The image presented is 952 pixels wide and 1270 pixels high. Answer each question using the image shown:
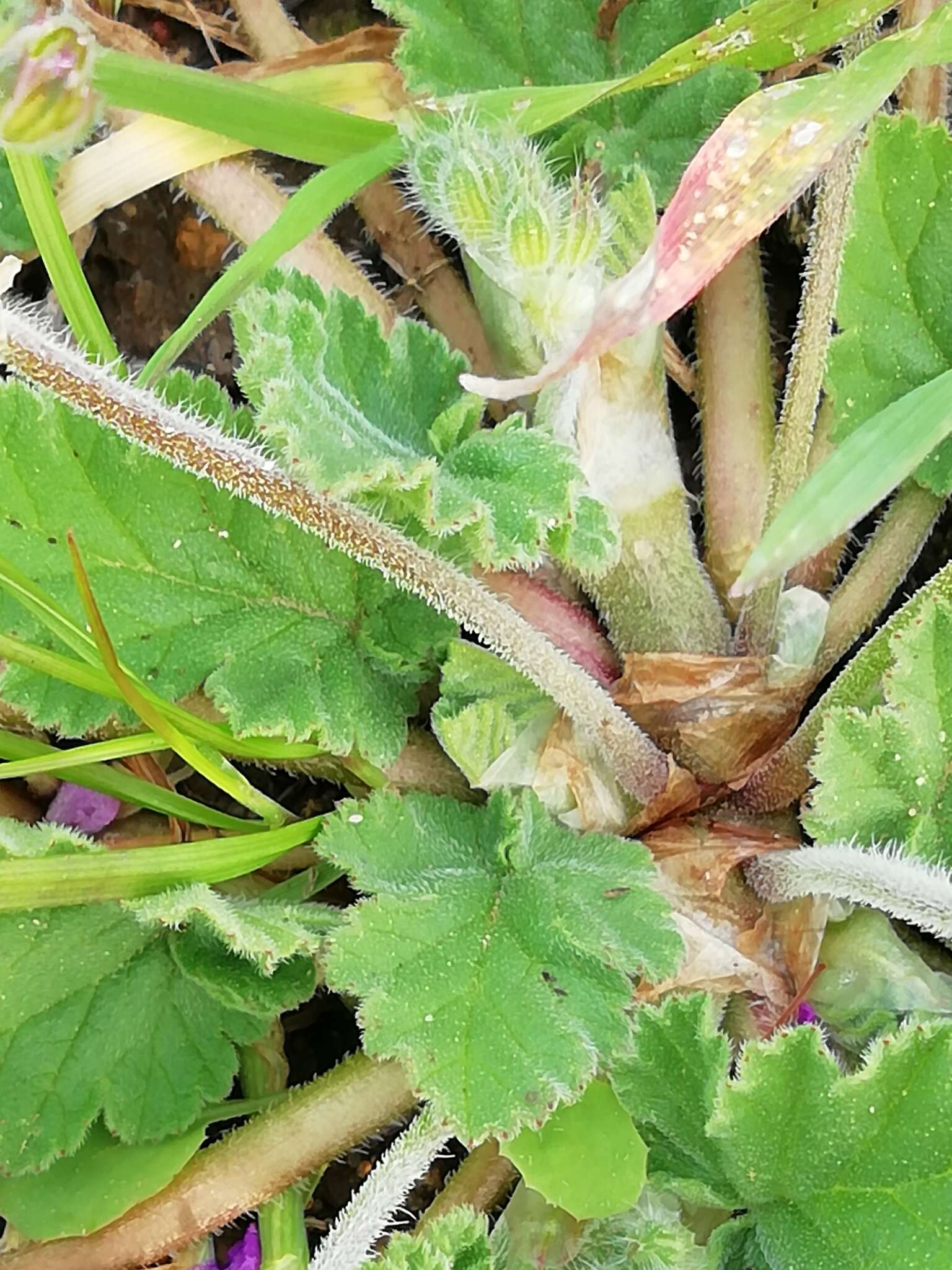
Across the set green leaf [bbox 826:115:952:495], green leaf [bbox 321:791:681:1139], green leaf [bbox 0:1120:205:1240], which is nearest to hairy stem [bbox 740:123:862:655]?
green leaf [bbox 826:115:952:495]

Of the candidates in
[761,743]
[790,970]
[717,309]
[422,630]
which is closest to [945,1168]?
[790,970]

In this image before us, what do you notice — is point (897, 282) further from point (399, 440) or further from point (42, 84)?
point (42, 84)

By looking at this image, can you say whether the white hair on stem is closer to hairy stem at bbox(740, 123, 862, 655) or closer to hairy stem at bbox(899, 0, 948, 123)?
hairy stem at bbox(740, 123, 862, 655)

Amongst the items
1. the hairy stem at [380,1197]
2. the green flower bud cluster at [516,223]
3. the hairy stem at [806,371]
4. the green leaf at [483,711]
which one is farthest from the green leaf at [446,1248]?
the green flower bud cluster at [516,223]

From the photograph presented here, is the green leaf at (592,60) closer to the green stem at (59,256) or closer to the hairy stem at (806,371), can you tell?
the hairy stem at (806,371)

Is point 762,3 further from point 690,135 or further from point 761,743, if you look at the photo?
point 761,743
